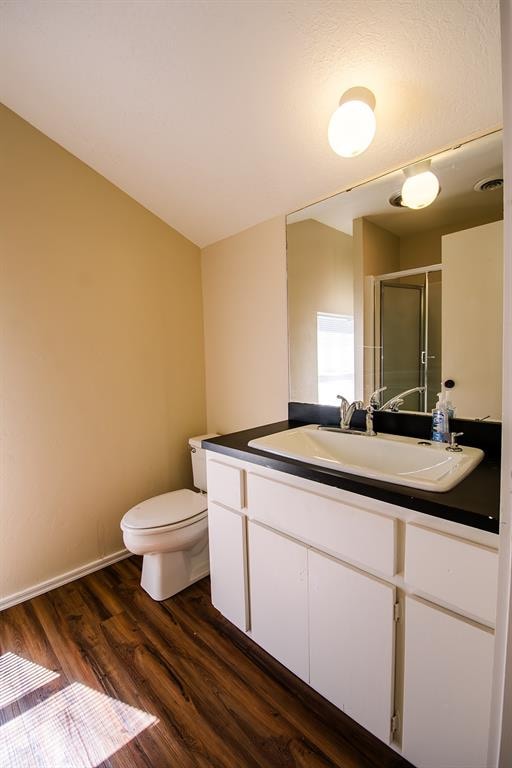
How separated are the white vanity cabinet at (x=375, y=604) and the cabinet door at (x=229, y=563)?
1 centimetres

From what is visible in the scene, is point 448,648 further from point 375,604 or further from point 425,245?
point 425,245

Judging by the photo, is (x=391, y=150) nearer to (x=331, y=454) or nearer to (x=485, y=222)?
(x=485, y=222)

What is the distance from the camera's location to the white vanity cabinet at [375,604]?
820mm

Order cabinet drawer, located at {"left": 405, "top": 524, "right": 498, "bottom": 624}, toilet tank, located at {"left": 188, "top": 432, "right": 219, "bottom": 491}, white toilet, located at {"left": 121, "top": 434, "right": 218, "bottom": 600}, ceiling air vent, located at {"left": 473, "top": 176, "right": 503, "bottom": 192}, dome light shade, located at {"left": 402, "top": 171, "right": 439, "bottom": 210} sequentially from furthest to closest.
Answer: toilet tank, located at {"left": 188, "top": 432, "right": 219, "bottom": 491} → white toilet, located at {"left": 121, "top": 434, "right": 218, "bottom": 600} → dome light shade, located at {"left": 402, "top": 171, "right": 439, "bottom": 210} → ceiling air vent, located at {"left": 473, "top": 176, "right": 503, "bottom": 192} → cabinet drawer, located at {"left": 405, "top": 524, "right": 498, "bottom": 624}

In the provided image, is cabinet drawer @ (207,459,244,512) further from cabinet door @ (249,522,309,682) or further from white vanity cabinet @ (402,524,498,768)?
white vanity cabinet @ (402,524,498,768)

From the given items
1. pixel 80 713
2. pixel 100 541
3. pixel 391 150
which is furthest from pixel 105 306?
pixel 80 713

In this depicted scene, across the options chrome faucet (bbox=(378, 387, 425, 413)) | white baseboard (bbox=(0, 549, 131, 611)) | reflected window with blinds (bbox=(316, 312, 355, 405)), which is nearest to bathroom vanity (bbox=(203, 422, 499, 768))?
chrome faucet (bbox=(378, 387, 425, 413))

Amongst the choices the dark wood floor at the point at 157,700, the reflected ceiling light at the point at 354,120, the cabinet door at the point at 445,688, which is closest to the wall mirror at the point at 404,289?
the reflected ceiling light at the point at 354,120

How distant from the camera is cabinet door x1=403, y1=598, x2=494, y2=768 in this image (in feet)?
2.66

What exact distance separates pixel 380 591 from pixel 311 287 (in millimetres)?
1355

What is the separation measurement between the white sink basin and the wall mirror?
0.21 m

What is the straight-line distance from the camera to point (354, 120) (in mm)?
1121

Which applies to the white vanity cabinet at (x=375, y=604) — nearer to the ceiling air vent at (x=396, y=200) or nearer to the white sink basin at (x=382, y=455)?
the white sink basin at (x=382, y=455)

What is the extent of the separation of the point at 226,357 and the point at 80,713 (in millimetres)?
1769
